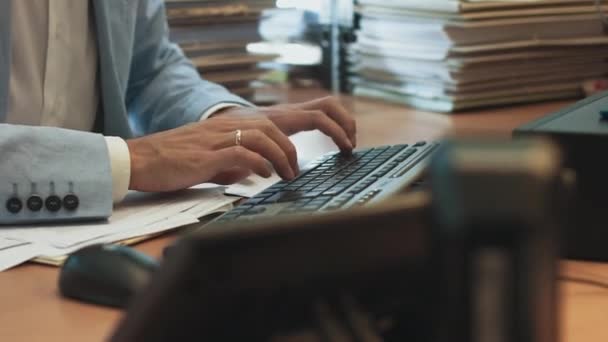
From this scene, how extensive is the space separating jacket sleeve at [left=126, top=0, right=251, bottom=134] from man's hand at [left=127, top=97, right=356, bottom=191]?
36 centimetres

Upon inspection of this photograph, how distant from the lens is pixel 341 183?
0.87 metres

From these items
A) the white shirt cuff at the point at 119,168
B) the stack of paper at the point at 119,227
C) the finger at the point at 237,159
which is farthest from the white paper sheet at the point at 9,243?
the finger at the point at 237,159

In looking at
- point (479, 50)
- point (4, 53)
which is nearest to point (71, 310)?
point (4, 53)

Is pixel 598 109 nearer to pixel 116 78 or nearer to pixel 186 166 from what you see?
pixel 186 166

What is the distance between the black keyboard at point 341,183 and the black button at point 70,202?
16 centimetres

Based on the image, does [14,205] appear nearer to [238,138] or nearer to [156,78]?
[238,138]

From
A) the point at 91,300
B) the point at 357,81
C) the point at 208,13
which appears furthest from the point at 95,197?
the point at 357,81

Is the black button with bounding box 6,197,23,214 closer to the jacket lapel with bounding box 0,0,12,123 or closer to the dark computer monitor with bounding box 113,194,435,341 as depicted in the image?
the jacket lapel with bounding box 0,0,12,123

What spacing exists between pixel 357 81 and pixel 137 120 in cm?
58

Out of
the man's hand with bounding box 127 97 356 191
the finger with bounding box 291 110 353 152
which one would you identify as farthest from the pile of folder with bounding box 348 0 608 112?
the man's hand with bounding box 127 97 356 191

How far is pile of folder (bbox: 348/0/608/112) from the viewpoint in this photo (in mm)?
1668

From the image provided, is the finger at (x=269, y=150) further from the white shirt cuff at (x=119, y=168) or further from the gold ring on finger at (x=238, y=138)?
the white shirt cuff at (x=119, y=168)

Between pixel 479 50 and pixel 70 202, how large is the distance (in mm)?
974

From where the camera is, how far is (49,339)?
2.03ft
